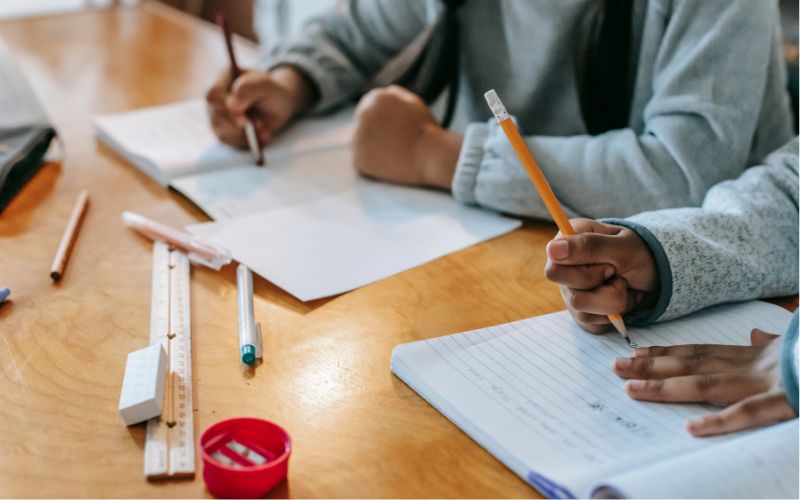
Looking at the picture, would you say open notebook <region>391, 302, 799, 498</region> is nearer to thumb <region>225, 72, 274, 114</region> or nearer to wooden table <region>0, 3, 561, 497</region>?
wooden table <region>0, 3, 561, 497</region>

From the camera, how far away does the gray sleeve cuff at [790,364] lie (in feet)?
1.65

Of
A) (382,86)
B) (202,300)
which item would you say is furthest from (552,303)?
(382,86)

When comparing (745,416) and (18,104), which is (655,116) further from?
(18,104)

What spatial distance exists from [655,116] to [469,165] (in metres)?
0.18

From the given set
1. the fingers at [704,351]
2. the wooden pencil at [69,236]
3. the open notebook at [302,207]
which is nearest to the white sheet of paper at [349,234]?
the open notebook at [302,207]

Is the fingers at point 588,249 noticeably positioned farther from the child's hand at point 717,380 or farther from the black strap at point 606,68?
the black strap at point 606,68

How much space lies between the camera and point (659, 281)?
2.06ft

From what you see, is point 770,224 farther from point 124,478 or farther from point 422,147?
point 124,478

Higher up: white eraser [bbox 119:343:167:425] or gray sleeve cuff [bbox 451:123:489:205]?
gray sleeve cuff [bbox 451:123:489:205]

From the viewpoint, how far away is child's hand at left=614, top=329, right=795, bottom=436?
19.8 inches

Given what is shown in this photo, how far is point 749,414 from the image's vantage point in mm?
504

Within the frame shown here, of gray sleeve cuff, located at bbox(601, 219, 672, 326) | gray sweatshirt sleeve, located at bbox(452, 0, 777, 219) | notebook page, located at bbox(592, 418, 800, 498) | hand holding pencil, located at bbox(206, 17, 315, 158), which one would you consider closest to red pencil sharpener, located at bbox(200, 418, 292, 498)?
notebook page, located at bbox(592, 418, 800, 498)

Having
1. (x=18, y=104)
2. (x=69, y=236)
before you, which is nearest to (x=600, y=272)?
(x=69, y=236)

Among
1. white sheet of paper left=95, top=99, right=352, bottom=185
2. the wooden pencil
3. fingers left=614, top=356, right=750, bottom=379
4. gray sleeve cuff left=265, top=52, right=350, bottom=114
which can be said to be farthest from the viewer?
gray sleeve cuff left=265, top=52, right=350, bottom=114
